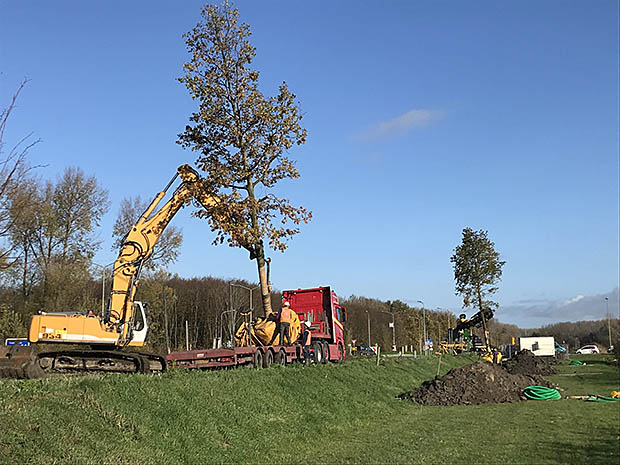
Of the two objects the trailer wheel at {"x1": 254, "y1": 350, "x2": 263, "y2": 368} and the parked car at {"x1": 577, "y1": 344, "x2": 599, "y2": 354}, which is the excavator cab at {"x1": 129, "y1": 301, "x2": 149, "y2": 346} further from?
the parked car at {"x1": 577, "y1": 344, "x2": 599, "y2": 354}

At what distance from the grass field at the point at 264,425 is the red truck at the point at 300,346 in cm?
162

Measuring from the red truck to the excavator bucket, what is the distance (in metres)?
4.62

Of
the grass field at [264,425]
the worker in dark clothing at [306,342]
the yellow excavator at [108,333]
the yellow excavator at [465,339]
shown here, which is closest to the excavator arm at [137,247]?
the yellow excavator at [108,333]

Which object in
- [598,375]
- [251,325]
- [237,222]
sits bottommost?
[598,375]

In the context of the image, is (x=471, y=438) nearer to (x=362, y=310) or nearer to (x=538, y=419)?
(x=538, y=419)

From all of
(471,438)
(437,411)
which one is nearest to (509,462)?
(471,438)

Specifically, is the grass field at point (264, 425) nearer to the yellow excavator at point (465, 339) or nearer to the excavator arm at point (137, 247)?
the excavator arm at point (137, 247)

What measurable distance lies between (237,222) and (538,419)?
525 inches

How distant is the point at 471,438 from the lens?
15.3 metres

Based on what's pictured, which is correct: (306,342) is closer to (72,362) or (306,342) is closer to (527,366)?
(72,362)

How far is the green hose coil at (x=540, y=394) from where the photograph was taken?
24.3 meters

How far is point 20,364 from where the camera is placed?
16.8 metres

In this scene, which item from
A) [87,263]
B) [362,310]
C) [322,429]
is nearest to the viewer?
[322,429]

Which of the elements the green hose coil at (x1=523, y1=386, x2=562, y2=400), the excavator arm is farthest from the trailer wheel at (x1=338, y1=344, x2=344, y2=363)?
the excavator arm
